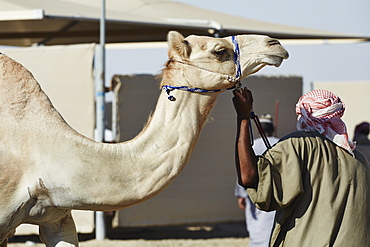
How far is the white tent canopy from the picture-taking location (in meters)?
8.54

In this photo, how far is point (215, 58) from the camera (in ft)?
11.3

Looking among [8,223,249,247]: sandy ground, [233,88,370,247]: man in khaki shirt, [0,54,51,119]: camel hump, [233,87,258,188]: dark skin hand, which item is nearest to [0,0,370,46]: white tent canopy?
[8,223,249,247]: sandy ground

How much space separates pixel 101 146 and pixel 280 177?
0.91 metres

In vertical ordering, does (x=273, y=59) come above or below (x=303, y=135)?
above

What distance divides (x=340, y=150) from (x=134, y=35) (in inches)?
318

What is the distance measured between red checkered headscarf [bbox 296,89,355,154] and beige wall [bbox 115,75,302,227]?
4.94 metres

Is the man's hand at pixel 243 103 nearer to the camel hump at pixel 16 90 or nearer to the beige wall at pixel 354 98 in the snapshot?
the camel hump at pixel 16 90

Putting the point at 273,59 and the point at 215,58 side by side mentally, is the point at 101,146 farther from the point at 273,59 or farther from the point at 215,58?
the point at 273,59

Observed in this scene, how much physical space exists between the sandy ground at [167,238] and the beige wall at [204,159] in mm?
256

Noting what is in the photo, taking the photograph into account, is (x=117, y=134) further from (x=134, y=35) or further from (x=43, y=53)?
(x=134, y=35)

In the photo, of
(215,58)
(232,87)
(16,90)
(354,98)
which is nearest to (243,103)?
(232,87)

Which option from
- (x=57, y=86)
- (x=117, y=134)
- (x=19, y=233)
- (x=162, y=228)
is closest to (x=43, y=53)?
(x=57, y=86)

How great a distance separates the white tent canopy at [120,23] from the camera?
28.0 ft

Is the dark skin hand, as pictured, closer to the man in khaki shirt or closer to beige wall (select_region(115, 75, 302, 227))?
the man in khaki shirt
